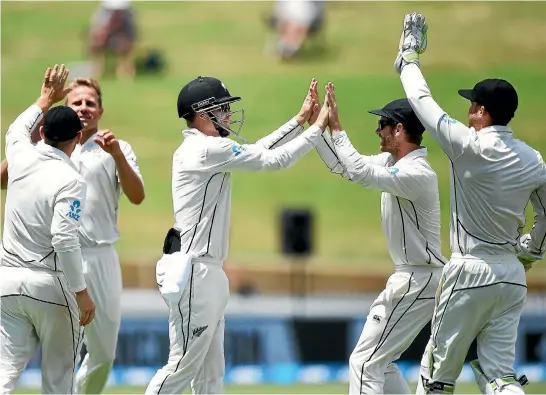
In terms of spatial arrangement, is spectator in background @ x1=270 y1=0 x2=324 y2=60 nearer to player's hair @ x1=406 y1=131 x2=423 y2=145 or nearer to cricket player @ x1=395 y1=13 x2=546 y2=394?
player's hair @ x1=406 y1=131 x2=423 y2=145

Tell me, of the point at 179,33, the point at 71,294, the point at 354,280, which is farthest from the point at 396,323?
the point at 179,33

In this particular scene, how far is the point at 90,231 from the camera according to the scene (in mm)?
7312

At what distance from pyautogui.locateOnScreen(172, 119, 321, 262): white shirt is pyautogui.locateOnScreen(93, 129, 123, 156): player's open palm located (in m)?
0.63

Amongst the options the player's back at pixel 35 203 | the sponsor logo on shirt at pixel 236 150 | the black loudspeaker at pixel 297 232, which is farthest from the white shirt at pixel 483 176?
the black loudspeaker at pixel 297 232

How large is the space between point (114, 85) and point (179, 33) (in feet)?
5.74

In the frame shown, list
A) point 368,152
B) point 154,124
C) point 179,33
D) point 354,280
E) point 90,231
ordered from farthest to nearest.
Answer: point 179,33 < point 154,124 < point 368,152 < point 354,280 < point 90,231

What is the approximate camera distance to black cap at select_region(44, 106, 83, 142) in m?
6.42

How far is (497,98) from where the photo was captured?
20.3ft

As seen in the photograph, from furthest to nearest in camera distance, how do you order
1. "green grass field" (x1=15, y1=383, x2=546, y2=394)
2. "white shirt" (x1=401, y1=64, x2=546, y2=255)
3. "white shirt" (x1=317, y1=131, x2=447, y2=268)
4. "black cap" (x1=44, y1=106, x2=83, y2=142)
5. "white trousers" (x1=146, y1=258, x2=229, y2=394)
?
"green grass field" (x1=15, y1=383, x2=546, y2=394) → "white shirt" (x1=317, y1=131, x2=447, y2=268) → "black cap" (x1=44, y1=106, x2=83, y2=142) → "white trousers" (x1=146, y1=258, x2=229, y2=394) → "white shirt" (x1=401, y1=64, x2=546, y2=255)

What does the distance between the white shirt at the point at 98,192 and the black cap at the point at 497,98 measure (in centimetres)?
225

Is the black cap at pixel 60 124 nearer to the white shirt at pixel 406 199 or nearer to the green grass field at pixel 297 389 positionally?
the white shirt at pixel 406 199

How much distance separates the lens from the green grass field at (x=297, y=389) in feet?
30.7

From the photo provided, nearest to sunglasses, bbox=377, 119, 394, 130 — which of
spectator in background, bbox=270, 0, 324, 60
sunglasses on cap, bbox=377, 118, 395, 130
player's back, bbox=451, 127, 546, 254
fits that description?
sunglasses on cap, bbox=377, 118, 395, 130

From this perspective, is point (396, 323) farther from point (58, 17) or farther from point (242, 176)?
point (58, 17)
